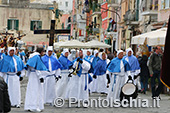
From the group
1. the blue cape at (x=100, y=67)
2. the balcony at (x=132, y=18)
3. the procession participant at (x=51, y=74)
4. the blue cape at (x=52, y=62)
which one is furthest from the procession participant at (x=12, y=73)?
the balcony at (x=132, y=18)

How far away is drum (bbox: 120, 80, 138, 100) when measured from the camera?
561 inches

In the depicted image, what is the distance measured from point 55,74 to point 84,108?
55.9 inches

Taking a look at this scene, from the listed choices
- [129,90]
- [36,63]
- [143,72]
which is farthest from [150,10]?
[36,63]

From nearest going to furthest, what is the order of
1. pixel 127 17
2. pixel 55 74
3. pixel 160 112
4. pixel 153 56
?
pixel 160 112 → pixel 55 74 → pixel 153 56 → pixel 127 17

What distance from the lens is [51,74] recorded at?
14484mm

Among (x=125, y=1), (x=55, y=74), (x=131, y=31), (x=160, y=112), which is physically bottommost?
(x=160, y=112)

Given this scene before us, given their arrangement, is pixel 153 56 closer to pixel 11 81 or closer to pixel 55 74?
pixel 55 74

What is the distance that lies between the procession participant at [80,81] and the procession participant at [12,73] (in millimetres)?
1905

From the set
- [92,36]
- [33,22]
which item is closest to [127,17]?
[92,36]

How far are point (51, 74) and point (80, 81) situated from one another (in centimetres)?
99

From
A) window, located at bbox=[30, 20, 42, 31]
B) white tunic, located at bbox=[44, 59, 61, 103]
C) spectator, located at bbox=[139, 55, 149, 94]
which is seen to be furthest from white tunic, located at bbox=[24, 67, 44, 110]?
window, located at bbox=[30, 20, 42, 31]

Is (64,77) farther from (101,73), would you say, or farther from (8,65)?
(101,73)

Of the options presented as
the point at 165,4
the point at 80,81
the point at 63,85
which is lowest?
the point at 63,85

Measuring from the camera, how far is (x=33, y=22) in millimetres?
68750
